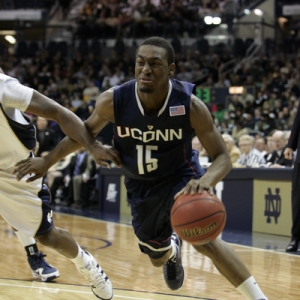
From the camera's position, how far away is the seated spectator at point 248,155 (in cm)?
945

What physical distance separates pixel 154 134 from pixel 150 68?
0.42 m

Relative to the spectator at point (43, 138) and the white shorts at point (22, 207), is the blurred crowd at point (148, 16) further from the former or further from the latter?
the white shorts at point (22, 207)

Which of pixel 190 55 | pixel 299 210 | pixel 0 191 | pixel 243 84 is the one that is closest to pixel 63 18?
pixel 190 55

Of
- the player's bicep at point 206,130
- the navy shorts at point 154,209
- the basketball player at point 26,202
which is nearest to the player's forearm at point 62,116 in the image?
the basketball player at point 26,202

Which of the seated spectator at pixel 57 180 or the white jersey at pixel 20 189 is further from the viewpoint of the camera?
the seated spectator at pixel 57 180

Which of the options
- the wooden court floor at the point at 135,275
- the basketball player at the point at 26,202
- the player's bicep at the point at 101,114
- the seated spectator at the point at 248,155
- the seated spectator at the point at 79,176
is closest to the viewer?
the player's bicep at the point at 101,114

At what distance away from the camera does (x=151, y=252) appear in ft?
13.6

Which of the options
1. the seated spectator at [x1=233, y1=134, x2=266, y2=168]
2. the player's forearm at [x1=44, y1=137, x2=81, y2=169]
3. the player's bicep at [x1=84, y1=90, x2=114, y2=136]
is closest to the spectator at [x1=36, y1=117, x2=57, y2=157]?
the seated spectator at [x1=233, y1=134, x2=266, y2=168]

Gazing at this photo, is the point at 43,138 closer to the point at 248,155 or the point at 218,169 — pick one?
the point at 248,155

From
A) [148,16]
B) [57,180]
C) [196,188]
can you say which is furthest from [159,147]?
[148,16]

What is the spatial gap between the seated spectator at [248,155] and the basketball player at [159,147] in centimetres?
551

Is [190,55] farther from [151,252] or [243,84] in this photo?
[151,252]

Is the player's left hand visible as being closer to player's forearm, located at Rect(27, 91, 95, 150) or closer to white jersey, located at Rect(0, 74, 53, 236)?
player's forearm, located at Rect(27, 91, 95, 150)

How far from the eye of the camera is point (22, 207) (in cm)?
420
